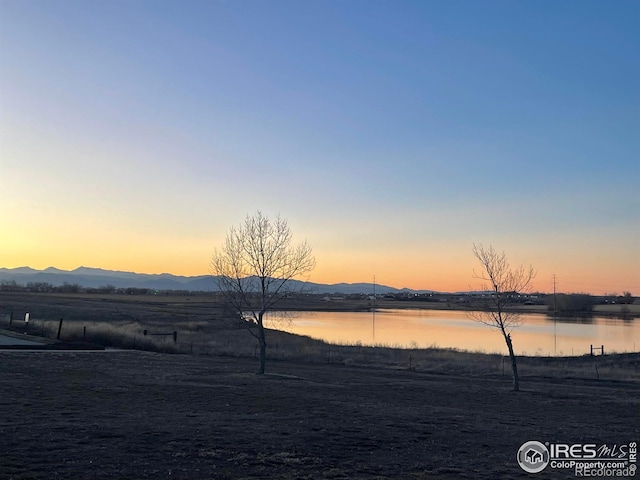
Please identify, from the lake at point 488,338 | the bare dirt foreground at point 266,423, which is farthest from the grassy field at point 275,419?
the lake at point 488,338

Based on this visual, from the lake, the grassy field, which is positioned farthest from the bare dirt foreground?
the lake

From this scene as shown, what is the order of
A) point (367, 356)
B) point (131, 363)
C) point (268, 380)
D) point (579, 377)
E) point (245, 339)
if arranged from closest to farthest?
point (268, 380) < point (131, 363) < point (579, 377) < point (367, 356) < point (245, 339)

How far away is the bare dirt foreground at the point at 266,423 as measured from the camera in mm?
9148

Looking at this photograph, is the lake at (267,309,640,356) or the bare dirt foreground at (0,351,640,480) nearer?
the bare dirt foreground at (0,351,640,480)

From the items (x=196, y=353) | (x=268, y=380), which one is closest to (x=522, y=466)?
(x=268, y=380)

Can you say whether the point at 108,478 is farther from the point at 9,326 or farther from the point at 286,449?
the point at 9,326

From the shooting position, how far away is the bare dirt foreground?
915 centimetres

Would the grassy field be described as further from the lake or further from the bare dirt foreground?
the lake

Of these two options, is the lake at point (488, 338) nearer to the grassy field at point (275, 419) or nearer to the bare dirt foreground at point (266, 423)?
the grassy field at point (275, 419)

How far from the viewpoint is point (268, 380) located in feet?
70.2

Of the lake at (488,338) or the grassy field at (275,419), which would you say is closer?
the grassy field at (275,419)

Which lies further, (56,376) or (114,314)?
(114,314)

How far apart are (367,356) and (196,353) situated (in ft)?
34.1

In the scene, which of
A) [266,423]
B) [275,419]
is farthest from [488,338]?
[266,423]
